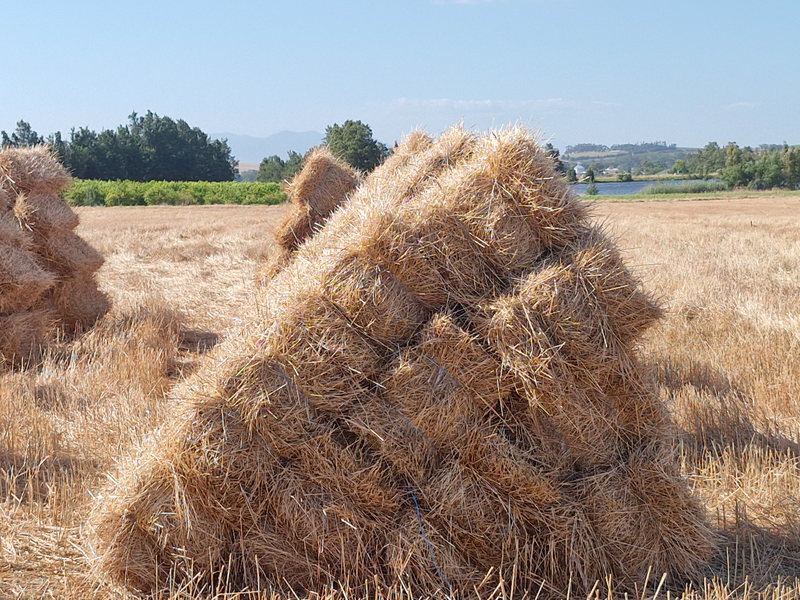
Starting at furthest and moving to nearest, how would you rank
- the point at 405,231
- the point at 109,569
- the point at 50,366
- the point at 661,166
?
the point at 661,166 < the point at 50,366 < the point at 405,231 < the point at 109,569

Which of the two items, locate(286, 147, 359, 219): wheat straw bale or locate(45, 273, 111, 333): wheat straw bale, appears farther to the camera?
locate(45, 273, 111, 333): wheat straw bale

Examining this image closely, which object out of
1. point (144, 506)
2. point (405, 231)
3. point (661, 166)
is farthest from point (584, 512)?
point (661, 166)

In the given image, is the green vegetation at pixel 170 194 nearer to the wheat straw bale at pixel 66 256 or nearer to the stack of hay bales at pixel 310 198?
the wheat straw bale at pixel 66 256

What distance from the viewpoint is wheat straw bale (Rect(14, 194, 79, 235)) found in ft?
30.1

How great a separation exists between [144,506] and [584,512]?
6.77 feet

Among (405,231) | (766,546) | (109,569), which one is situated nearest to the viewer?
(109,569)

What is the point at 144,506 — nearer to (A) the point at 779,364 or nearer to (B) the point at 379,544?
(B) the point at 379,544

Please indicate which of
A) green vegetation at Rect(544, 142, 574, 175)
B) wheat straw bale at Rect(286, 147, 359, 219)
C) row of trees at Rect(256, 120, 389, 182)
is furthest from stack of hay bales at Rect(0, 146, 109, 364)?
green vegetation at Rect(544, 142, 574, 175)

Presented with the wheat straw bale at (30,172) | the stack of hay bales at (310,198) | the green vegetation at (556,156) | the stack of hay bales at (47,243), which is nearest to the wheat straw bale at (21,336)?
the stack of hay bales at (47,243)

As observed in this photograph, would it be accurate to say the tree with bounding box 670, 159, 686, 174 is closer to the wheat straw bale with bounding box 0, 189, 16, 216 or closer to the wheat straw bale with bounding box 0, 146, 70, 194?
the wheat straw bale with bounding box 0, 146, 70, 194

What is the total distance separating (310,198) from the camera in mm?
9094

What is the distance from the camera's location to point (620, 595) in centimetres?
338

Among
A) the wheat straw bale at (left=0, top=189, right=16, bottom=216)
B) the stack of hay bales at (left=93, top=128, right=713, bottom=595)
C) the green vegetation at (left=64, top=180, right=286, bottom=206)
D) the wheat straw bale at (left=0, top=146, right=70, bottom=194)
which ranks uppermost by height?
the wheat straw bale at (left=0, top=146, right=70, bottom=194)

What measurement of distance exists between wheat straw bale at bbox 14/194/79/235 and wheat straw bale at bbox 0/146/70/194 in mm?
178
